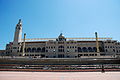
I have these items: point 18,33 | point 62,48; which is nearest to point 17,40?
point 18,33

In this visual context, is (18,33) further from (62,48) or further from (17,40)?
(62,48)

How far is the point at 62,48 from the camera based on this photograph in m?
71.0

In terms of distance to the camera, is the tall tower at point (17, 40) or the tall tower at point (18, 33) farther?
the tall tower at point (18, 33)

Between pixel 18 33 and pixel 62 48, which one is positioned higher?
pixel 18 33

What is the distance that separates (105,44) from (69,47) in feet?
94.5

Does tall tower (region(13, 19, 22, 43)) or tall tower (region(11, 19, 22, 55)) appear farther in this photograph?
tall tower (region(13, 19, 22, 43))

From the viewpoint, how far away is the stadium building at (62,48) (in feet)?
227

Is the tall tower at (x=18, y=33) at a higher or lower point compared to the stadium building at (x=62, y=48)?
higher

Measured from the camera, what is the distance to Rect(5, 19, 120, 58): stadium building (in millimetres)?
69188

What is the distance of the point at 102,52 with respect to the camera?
70438 millimetres

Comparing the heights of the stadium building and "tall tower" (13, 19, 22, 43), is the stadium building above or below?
below

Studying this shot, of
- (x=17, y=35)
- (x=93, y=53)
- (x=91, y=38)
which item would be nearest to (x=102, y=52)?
(x=93, y=53)

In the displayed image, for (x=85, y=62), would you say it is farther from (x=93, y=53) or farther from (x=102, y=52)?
(x=102, y=52)

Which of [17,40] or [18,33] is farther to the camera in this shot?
[18,33]
